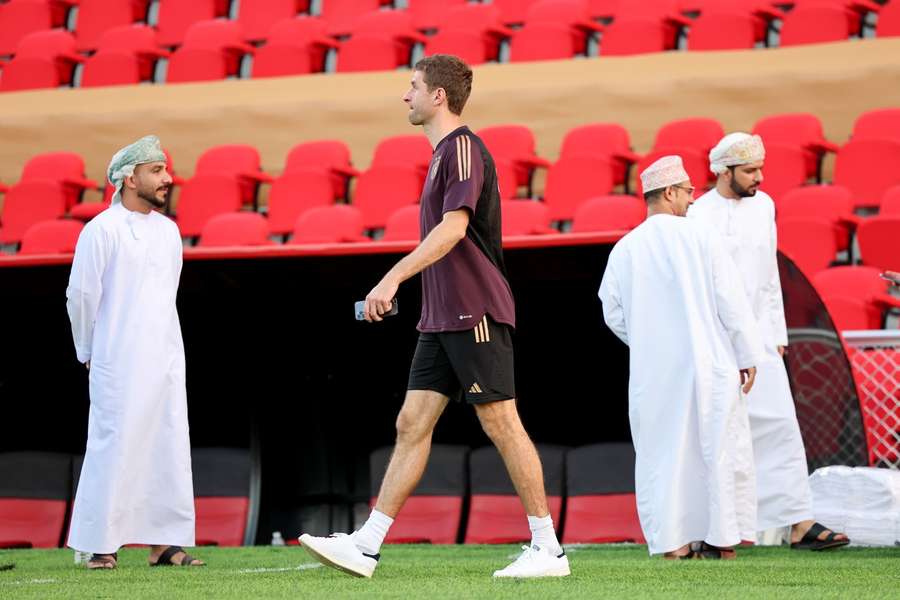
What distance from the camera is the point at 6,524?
20.6ft

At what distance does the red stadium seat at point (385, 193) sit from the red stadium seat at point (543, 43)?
215cm

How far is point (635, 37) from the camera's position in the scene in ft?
36.3

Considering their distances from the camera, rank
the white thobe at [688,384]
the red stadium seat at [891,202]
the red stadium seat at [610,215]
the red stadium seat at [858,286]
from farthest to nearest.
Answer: the red stadium seat at [610,215], the red stadium seat at [891,202], the red stadium seat at [858,286], the white thobe at [688,384]

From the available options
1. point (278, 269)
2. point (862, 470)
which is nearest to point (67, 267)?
point (278, 269)

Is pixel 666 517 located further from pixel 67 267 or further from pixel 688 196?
pixel 67 267

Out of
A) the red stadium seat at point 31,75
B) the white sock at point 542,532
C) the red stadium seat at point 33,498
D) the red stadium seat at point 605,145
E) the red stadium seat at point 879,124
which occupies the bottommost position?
the red stadium seat at point 33,498

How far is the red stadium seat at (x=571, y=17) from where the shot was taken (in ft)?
37.4

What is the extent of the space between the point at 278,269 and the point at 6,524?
5.81 ft

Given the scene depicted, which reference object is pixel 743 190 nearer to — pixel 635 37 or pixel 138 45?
pixel 635 37

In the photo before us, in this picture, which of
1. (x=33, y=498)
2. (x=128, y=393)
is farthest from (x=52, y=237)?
(x=128, y=393)

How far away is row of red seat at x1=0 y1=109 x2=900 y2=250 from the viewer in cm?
873

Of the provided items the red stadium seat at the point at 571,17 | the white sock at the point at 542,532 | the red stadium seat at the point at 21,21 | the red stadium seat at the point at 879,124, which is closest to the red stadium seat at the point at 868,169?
the red stadium seat at the point at 879,124

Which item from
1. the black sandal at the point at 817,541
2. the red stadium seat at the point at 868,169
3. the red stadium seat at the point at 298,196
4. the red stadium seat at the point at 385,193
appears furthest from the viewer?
the red stadium seat at the point at 298,196

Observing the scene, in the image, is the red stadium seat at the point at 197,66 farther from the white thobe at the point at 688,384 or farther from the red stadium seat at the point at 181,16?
the white thobe at the point at 688,384
